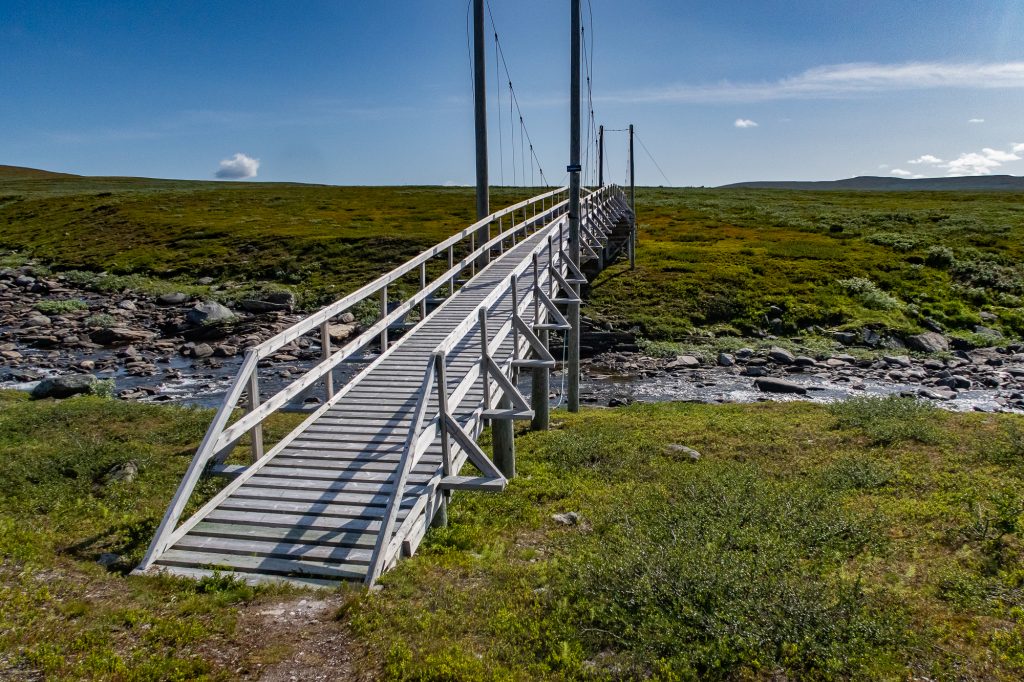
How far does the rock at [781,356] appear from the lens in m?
24.6

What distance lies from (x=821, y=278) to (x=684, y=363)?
13790 millimetres

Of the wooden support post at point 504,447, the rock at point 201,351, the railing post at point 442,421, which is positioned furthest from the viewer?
the rock at point 201,351

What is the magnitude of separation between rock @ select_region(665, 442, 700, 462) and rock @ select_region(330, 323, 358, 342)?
643 inches

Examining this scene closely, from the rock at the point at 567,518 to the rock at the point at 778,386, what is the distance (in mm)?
13232

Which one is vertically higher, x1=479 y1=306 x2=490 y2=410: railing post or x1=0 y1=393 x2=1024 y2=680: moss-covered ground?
x1=479 y1=306 x2=490 y2=410: railing post

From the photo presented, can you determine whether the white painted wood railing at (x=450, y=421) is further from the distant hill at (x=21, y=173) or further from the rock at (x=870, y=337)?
the distant hill at (x=21, y=173)

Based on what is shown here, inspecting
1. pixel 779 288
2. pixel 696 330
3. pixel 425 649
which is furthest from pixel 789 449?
pixel 779 288

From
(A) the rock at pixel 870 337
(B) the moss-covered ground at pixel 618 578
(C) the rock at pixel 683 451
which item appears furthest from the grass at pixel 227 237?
(B) the moss-covered ground at pixel 618 578

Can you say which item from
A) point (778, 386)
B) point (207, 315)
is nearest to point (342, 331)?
point (207, 315)

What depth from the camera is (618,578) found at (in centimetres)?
699

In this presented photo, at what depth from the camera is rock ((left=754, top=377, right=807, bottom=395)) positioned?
21.3 m

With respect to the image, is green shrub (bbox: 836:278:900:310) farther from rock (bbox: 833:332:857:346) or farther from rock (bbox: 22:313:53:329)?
rock (bbox: 22:313:53:329)

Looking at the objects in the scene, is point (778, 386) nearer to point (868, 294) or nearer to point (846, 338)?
point (846, 338)

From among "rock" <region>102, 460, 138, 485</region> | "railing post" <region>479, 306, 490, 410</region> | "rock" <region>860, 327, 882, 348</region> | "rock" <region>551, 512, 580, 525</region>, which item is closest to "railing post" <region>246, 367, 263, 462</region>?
"railing post" <region>479, 306, 490, 410</region>
